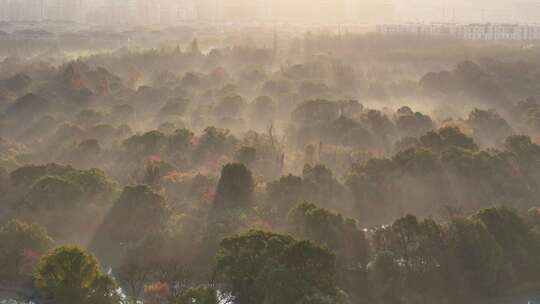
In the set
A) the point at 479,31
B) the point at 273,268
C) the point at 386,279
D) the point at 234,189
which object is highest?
the point at 479,31

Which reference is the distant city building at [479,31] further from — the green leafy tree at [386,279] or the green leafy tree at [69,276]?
the green leafy tree at [69,276]

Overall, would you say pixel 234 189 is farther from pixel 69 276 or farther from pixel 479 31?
pixel 479 31

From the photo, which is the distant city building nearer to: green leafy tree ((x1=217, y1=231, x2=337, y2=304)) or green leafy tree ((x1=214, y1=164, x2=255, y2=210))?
green leafy tree ((x1=214, y1=164, x2=255, y2=210))

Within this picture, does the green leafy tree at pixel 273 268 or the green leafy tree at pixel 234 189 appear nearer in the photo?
the green leafy tree at pixel 273 268

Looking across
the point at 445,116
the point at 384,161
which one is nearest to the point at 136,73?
the point at 445,116

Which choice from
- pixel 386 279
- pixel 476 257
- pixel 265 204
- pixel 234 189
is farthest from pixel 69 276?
pixel 476 257

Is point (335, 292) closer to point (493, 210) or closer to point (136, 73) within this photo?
point (493, 210)

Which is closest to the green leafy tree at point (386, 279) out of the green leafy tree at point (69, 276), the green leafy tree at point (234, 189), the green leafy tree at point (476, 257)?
the green leafy tree at point (476, 257)

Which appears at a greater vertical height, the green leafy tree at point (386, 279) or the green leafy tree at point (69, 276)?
the green leafy tree at point (69, 276)

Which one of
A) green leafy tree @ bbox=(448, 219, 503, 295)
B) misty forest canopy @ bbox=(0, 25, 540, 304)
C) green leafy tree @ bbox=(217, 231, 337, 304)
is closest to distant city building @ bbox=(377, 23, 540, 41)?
misty forest canopy @ bbox=(0, 25, 540, 304)
